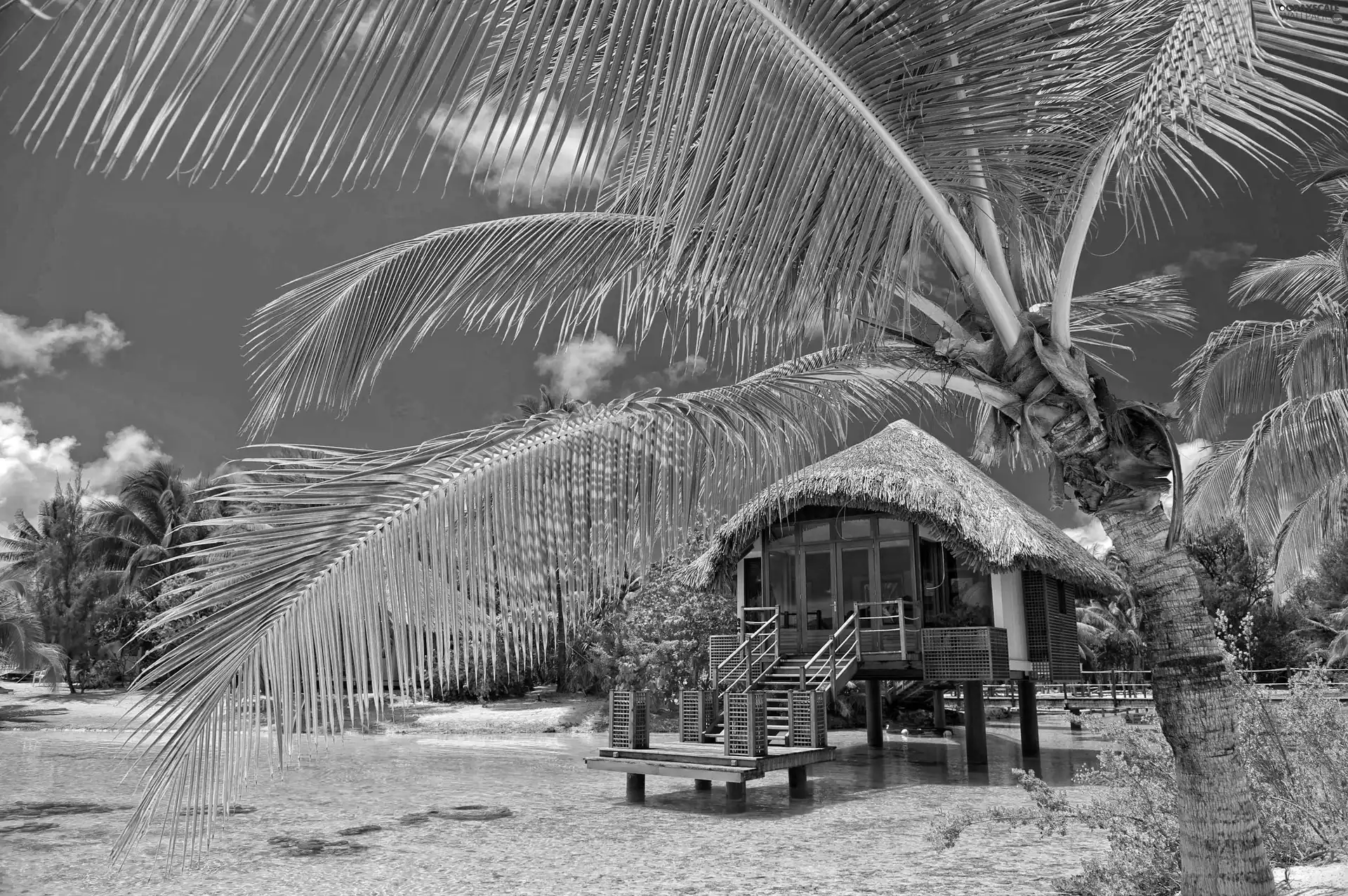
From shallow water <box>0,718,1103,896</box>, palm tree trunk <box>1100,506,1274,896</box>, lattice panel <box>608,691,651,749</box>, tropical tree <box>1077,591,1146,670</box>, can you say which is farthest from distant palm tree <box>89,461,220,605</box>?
palm tree trunk <box>1100,506,1274,896</box>

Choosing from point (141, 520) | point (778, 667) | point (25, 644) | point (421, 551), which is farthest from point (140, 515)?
point (421, 551)

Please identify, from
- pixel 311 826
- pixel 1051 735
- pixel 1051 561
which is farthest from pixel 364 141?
pixel 1051 735

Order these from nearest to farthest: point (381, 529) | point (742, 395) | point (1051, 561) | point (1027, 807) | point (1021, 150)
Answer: point (381, 529) → point (1021, 150) → point (742, 395) → point (1027, 807) → point (1051, 561)

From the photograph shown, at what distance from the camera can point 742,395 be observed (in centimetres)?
425

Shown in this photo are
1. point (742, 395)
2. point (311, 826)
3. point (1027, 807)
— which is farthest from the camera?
point (311, 826)

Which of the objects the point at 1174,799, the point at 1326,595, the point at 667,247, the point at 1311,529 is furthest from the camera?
the point at 1326,595

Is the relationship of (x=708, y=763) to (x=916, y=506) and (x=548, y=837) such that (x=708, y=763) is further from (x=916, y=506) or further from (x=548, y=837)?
(x=916, y=506)

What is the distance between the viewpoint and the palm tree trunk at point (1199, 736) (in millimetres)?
3553

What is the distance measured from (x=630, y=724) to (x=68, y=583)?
985 inches

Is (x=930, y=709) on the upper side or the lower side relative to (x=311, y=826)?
lower

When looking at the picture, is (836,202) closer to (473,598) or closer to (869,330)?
(869,330)

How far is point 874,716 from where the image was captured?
59.4 ft

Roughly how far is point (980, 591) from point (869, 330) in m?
12.7

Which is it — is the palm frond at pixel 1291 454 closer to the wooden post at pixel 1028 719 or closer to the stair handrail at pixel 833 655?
the stair handrail at pixel 833 655
